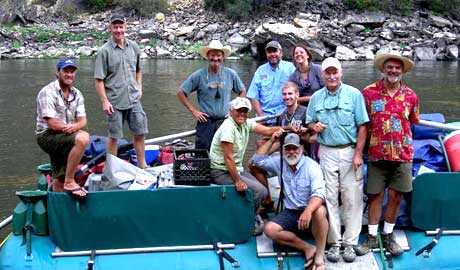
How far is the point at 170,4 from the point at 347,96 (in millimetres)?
45051

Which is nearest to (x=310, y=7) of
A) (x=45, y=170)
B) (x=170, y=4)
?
(x=170, y=4)

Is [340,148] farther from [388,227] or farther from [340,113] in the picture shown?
[388,227]

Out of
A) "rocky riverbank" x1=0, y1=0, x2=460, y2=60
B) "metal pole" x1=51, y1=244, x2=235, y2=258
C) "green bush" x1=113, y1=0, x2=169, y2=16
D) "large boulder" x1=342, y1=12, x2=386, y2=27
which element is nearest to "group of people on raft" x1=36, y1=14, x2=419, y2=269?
"metal pole" x1=51, y1=244, x2=235, y2=258

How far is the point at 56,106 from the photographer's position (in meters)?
5.80

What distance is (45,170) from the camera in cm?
720

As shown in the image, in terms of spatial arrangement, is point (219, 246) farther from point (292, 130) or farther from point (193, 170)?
point (292, 130)

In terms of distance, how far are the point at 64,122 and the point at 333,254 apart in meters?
2.65

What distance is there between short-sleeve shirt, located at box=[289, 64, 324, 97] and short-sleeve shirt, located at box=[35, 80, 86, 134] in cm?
233

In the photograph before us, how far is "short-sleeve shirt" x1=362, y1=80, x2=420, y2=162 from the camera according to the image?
5.57 metres

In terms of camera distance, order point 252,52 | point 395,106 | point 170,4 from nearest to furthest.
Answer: point 395,106 < point 252,52 < point 170,4

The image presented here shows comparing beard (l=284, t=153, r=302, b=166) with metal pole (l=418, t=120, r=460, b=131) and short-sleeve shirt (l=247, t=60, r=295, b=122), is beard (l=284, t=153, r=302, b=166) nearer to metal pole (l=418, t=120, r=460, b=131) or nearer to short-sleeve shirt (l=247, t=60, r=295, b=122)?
metal pole (l=418, t=120, r=460, b=131)

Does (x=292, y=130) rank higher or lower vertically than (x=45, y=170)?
higher

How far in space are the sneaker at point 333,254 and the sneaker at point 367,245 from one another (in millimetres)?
184

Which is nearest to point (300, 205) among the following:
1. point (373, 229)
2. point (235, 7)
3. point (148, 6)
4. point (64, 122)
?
point (373, 229)
